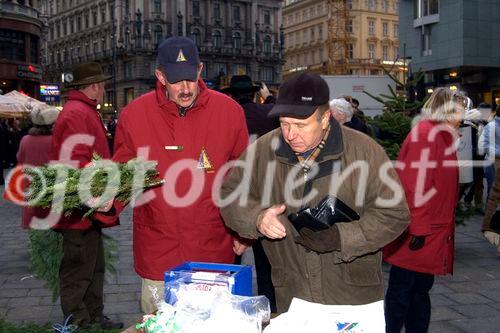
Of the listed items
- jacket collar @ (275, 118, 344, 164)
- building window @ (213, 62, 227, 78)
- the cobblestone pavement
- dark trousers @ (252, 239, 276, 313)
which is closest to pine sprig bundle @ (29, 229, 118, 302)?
the cobblestone pavement

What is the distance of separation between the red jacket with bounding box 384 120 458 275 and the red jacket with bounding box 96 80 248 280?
57.0 inches

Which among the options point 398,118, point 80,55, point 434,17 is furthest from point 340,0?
point 398,118

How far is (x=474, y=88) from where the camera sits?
3834 cm

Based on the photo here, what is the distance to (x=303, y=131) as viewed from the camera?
2869mm

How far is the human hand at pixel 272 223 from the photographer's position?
8.97 feet

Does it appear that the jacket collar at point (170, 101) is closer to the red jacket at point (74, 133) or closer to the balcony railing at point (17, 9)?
the red jacket at point (74, 133)

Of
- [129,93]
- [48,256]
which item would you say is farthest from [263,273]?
[129,93]

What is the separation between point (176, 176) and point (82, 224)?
1627mm

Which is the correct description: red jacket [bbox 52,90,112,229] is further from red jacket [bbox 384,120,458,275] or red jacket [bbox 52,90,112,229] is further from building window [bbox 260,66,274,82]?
building window [bbox 260,66,274,82]

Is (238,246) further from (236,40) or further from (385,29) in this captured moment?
(385,29)

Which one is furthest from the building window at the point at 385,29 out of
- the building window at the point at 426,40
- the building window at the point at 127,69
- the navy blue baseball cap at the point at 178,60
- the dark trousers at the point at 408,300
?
the navy blue baseball cap at the point at 178,60

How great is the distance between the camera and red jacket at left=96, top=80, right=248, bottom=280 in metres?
3.54

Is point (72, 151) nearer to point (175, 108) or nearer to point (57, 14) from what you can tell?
point (175, 108)

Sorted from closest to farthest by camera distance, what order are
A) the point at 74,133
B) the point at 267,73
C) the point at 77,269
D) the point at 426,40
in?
the point at 74,133 < the point at 77,269 < the point at 426,40 < the point at 267,73
